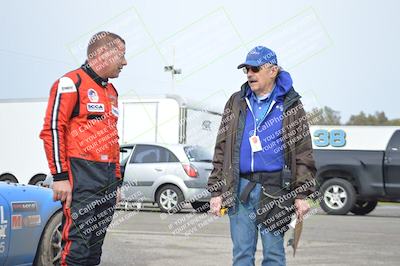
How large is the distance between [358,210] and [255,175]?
1275cm

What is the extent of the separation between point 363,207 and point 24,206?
12136mm

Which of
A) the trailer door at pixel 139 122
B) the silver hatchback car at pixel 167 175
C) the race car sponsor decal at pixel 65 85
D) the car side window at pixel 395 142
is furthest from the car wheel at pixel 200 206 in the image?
the race car sponsor decal at pixel 65 85

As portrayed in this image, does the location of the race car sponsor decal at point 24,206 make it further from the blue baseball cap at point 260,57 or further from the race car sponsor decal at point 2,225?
the blue baseball cap at point 260,57

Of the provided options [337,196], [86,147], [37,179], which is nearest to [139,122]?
[37,179]

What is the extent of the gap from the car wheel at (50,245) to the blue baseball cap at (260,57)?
8.27 ft

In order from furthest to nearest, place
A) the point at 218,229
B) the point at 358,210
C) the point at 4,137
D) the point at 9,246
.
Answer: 1. the point at 4,137
2. the point at 358,210
3. the point at 218,229
4. the point at 9,246

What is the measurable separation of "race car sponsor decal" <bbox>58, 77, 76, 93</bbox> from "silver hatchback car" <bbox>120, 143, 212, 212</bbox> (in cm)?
1043

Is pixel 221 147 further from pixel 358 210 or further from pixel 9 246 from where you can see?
pixel 358 210

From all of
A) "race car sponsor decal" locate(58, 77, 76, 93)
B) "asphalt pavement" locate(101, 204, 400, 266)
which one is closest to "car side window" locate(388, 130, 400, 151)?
"asphalt pavement" locate(101, 204, 400, 266)

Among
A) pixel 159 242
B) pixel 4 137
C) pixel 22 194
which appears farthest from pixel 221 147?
pixel 4 137

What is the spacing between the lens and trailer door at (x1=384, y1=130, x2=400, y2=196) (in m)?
14.9

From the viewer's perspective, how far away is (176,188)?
1516 centimetres

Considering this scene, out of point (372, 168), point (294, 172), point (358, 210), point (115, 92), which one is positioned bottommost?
point (358, 210)

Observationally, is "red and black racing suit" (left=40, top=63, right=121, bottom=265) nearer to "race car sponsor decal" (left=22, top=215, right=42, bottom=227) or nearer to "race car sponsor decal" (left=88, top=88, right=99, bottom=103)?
"race car sponsor decal" (left=88, top=88, right=99, bottom=103)
